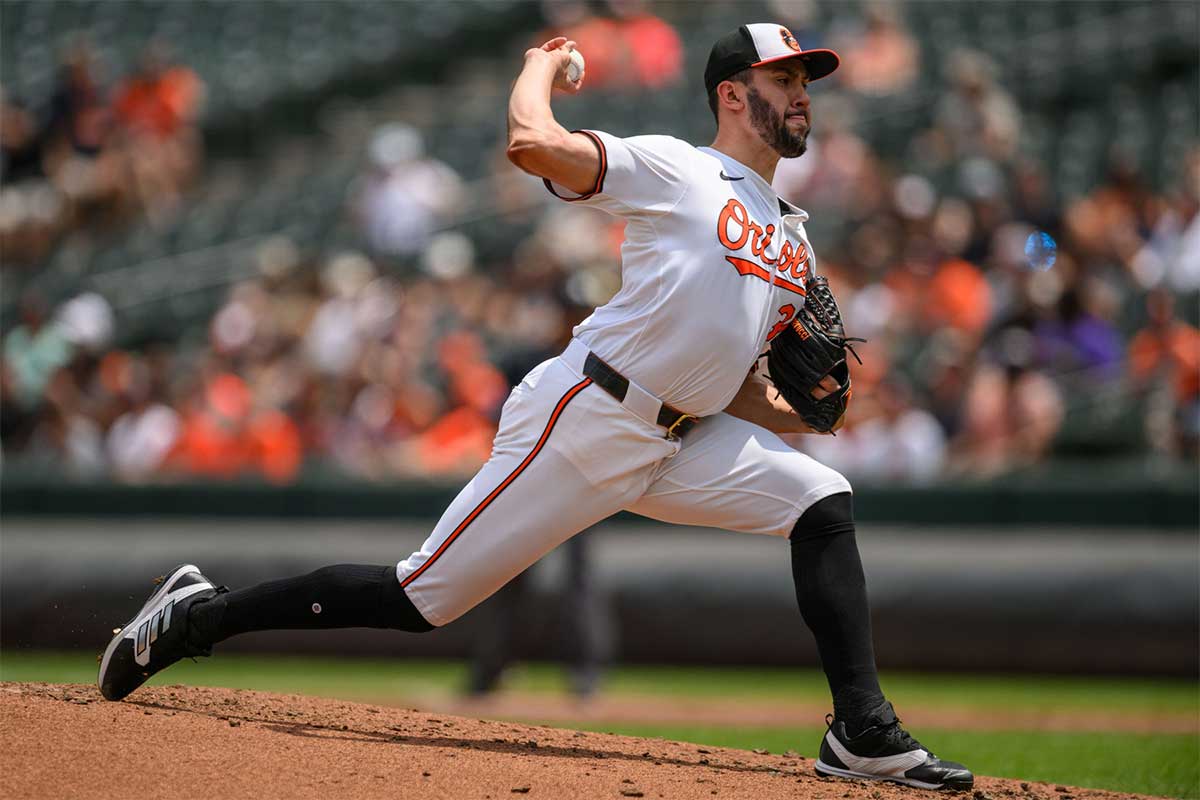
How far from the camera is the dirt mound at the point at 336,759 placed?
3852 mm

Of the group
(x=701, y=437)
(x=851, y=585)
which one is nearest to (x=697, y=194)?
(x=701, y=437)

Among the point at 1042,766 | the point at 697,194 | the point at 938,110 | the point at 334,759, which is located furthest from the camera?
the point at 938,110

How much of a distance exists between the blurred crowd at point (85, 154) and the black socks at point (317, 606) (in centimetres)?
1067

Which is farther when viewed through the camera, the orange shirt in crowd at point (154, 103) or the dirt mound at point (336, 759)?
the orange shirt in crowd at point (154, 103)

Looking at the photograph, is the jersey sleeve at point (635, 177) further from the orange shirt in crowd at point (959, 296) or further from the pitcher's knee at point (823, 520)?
the orange shirt in crowd at point (959, 296)

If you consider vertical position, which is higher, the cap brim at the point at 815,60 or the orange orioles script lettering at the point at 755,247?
the cap brim at the point at 815,60

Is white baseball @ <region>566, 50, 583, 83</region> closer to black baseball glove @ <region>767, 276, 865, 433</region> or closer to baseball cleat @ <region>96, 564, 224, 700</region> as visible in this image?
black baseball glove @ <region>767, 276, 865, 433</region>

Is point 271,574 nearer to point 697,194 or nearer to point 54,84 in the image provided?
point 697,194

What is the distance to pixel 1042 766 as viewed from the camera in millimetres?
6137

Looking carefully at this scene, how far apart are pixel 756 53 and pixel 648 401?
41.5 inches

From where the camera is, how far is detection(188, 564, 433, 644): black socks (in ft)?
14.8

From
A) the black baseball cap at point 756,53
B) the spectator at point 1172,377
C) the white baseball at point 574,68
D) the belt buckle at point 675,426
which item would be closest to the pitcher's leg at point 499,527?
the belt buckle at point 675,426

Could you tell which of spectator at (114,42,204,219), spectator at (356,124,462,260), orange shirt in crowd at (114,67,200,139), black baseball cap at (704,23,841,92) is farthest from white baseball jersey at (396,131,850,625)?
orange shirt in crowd at (114,67,200,139)

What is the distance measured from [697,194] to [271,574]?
588 centimetres
